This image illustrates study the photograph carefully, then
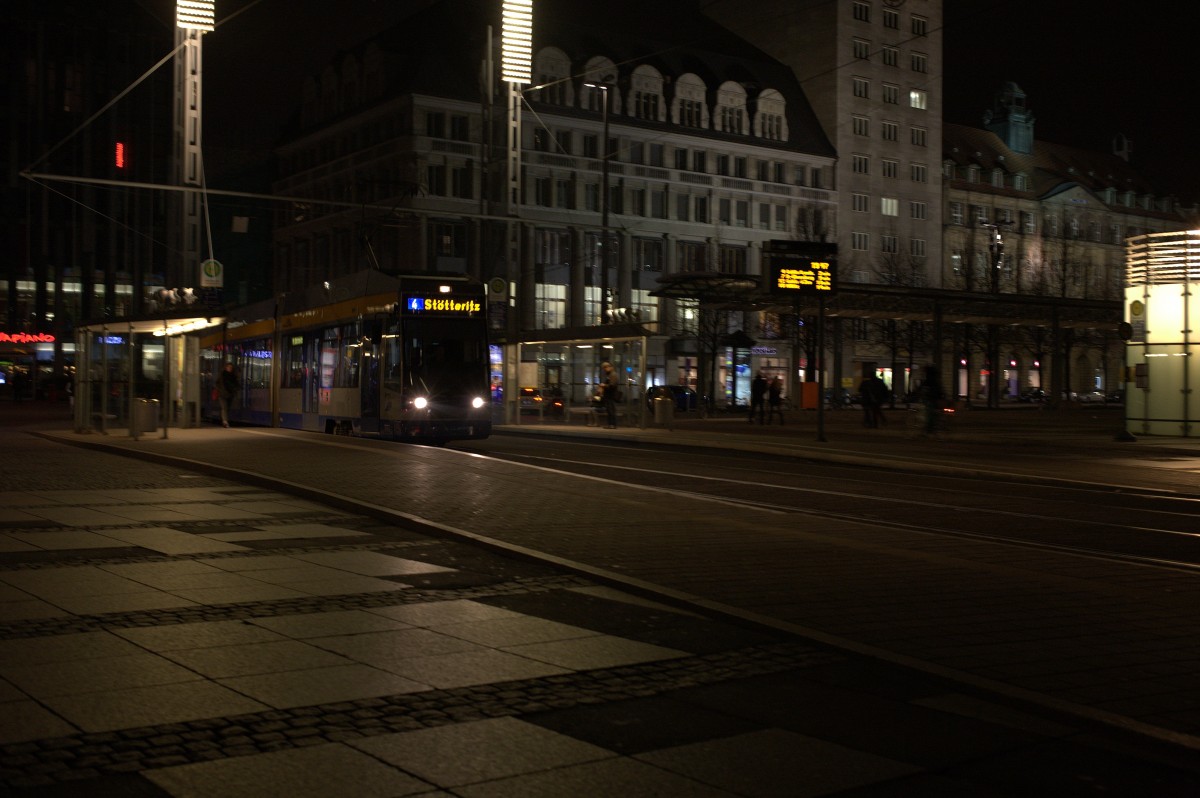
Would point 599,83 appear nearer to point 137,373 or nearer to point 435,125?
point 435,125

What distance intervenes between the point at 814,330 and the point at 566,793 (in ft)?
A: 202

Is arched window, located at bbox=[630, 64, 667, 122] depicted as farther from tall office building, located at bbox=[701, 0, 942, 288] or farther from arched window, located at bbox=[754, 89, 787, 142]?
tall office building, located at bbox=[701, 0, 942, 288]

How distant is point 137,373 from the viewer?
34.5 m

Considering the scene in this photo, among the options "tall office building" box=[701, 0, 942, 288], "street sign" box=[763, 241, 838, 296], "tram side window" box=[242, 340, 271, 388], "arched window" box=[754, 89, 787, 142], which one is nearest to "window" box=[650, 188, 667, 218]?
"arched window" box=[754, 89, 787, 142]

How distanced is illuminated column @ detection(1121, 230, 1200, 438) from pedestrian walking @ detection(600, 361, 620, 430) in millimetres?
14307

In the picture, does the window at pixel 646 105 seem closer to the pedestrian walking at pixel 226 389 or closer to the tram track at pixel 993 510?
the pedestrian walking at pixel 226 389

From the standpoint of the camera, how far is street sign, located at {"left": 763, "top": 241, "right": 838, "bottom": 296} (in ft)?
108

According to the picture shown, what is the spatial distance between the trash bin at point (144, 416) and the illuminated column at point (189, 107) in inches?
198

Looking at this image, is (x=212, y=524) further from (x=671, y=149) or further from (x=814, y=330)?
(x=671, y=149)

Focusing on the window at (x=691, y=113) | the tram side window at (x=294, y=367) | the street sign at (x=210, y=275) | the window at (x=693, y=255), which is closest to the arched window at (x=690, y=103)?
the window at (x=691, y=113)

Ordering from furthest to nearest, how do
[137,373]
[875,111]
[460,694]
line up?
[875,111]
[137,373]
[460,694]

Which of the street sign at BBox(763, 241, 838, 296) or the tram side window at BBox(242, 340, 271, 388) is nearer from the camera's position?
the street sign at BBox(763, 241, 838, 296)

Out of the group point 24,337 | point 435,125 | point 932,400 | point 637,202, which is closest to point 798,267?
point 932,400

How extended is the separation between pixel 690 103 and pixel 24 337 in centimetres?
4610
